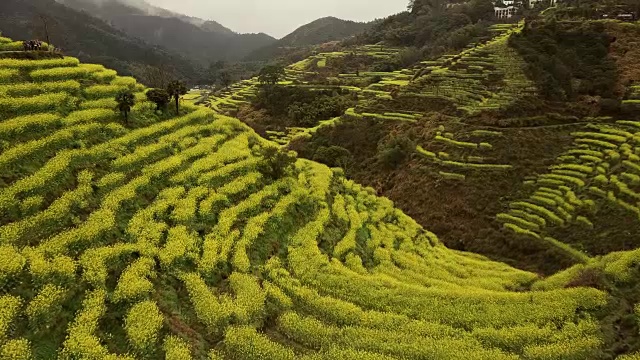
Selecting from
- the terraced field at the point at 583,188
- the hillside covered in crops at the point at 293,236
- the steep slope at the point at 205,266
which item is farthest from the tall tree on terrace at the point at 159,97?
the terraced field at the point at 583,188

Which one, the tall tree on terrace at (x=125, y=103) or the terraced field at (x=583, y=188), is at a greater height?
the tall tree on terrace at (x=125, y=103)

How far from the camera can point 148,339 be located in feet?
56.5

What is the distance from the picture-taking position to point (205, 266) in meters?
21.9

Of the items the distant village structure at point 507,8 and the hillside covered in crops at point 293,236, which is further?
the distant village structure at point 507,8

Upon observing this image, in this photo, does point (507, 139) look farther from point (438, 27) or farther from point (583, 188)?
point (438, 27)

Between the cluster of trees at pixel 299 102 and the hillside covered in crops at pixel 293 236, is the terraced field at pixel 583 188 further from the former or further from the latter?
the cluster of trees at pixel 299 102

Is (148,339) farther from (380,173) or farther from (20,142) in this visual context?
(380,173)

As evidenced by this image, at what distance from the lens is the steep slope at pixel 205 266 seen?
59.0ft

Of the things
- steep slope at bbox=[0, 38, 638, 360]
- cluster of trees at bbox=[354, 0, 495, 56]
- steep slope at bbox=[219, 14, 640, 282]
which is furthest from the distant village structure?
steep slope at bbox=[0, 38, 638, 360]

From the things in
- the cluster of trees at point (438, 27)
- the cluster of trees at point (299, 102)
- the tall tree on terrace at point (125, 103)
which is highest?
the cluster of trees at point (438, 27)

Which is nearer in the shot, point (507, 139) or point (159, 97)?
point (159, 97)

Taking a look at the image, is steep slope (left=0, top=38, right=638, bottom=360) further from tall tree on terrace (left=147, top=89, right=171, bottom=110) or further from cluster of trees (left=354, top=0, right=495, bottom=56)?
cluster of trees (left=354, top=0, right=495, bottom=56)

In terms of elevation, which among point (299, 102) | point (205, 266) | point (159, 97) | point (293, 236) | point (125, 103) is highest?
point (159, 97)

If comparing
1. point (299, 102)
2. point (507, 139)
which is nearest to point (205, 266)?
point (507, 139)
